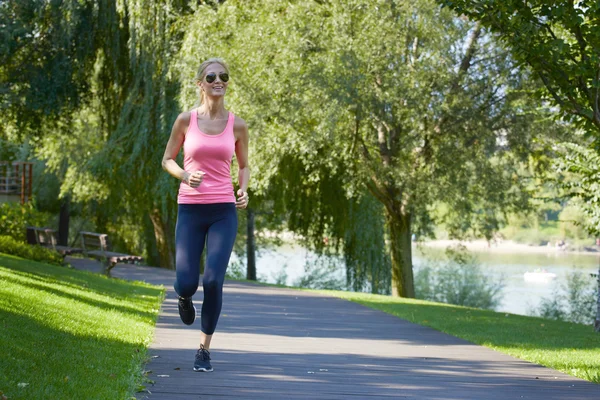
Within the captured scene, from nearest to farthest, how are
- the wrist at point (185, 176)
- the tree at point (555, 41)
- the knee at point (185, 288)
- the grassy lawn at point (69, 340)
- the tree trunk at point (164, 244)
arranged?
the grassy lawn at point (69, 340)
the wrist at point (185, 176)
the knee at point (185, 288)
the tree at point (555, 41)
the tree trunk at point (164, 244)

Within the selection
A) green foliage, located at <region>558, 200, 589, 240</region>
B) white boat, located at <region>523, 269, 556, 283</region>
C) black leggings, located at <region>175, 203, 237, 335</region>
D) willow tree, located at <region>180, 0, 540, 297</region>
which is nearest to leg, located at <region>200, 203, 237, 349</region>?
black leggings, located at <region>175, 203, 237, 335</region>

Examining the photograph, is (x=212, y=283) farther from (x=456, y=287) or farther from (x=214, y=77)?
(x=456, y=287)

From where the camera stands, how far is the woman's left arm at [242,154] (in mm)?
6730

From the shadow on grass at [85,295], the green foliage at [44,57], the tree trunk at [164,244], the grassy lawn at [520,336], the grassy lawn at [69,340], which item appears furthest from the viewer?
the tree trunk at [164,244]

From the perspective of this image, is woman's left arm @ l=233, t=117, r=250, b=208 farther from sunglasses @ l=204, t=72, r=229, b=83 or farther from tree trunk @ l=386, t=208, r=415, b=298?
tree trunk @ l=386, t=208, r=415, b=298

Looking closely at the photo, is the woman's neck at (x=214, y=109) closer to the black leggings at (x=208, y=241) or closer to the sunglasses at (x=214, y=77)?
the sunglasses at (x=214, y=77)

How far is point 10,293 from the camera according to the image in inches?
409

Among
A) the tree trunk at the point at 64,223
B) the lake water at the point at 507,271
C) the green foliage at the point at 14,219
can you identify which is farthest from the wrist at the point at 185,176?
the tree trunk at the point at 64,223

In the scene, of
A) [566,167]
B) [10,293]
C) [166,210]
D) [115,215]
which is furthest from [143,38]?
[10,293]

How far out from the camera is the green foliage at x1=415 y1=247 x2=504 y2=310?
116 feet

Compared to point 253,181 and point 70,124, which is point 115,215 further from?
point 253,181

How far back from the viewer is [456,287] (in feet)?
119

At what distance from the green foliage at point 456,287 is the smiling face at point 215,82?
94.7 ft

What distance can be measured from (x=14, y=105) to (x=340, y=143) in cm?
984
